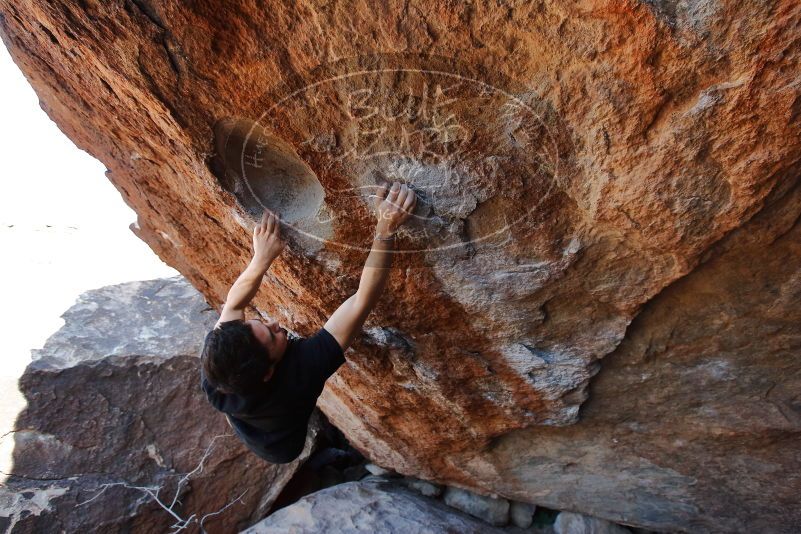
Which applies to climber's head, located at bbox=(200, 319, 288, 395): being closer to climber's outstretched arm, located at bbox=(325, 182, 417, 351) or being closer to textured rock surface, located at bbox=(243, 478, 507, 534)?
climber's outstretched arm, located at bbox=(325, 182, 417, 351)

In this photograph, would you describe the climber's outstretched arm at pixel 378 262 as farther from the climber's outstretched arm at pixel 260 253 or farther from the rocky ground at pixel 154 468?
the rocky ground at pixel 154 468

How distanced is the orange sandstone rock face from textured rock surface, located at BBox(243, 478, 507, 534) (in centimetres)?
66

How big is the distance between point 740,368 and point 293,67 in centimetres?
166

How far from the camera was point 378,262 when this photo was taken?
159cm

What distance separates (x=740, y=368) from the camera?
166 cm

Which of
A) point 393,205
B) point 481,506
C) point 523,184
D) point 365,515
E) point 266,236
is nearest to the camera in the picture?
point 523,184

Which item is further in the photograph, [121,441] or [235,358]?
[121,441]

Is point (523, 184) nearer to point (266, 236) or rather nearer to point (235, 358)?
point (266, 236)

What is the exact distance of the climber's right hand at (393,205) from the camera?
149cm

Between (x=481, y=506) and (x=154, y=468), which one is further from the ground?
(x=481, y=506)

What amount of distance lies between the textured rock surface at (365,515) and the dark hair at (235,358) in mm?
1379

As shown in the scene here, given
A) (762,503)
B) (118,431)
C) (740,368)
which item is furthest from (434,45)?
(118,431)

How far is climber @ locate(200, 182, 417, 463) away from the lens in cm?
147

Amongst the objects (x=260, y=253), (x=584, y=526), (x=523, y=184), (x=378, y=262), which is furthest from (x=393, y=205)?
(x=584, y=526)
